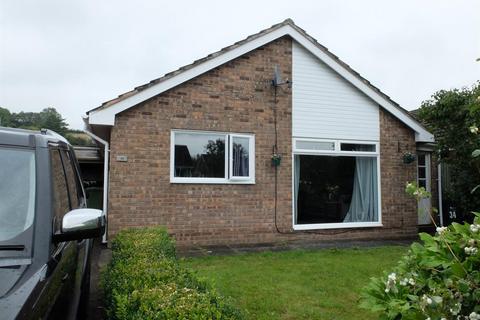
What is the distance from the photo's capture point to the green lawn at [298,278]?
16.0 feet

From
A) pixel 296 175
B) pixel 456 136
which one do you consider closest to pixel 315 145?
pixel 296 175

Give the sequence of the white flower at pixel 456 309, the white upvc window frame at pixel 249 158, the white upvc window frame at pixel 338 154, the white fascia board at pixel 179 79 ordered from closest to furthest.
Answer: the white flower at pixel 456 309 < the white fascia board at pixel 179 79 < the white upvc window frame at pixel 249 158 < the white upvc window frame at pixel 338 154

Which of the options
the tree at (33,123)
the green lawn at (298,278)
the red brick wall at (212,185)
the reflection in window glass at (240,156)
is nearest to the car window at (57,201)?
the green lawn at (298,278)

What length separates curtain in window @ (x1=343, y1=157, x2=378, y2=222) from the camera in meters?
10.9

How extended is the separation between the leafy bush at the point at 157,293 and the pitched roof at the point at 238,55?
4890 mm

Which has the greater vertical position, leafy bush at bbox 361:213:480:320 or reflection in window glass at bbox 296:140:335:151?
reflection in window glass at bbox 296:140:335:151

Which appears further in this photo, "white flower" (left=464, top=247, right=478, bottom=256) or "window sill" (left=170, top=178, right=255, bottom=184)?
"window sill" (left=170, top=178, right=255, bottom=184)

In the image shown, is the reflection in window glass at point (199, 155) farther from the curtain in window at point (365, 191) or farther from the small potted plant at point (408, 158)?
the small potted plant at point (408, 158)

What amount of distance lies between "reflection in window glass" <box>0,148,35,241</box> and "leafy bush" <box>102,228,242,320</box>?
2.59ft

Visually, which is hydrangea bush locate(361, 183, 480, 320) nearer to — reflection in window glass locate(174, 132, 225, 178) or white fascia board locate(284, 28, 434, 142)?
reflection in window glass locate(174, 132, 225, 178)

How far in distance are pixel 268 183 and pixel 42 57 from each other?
17.3 meters

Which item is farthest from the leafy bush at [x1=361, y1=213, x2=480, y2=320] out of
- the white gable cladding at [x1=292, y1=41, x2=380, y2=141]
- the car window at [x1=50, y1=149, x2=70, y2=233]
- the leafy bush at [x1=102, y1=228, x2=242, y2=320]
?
the white gable cladding at [x1=292, y1=41, x2=380, y2=141]

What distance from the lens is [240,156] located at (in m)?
9.66

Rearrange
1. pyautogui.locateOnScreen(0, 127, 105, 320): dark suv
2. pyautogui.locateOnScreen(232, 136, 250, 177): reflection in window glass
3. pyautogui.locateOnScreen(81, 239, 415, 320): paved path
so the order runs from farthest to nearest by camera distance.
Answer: pyautogui.locateOnScreen(232, 136, 250, 177): reflection in window glass, pyautogui.locateOnScreen(81, 239, 415, 320): paved path, pyautogui.locateOnScreen(0, 127, 105, 320): dark suv
